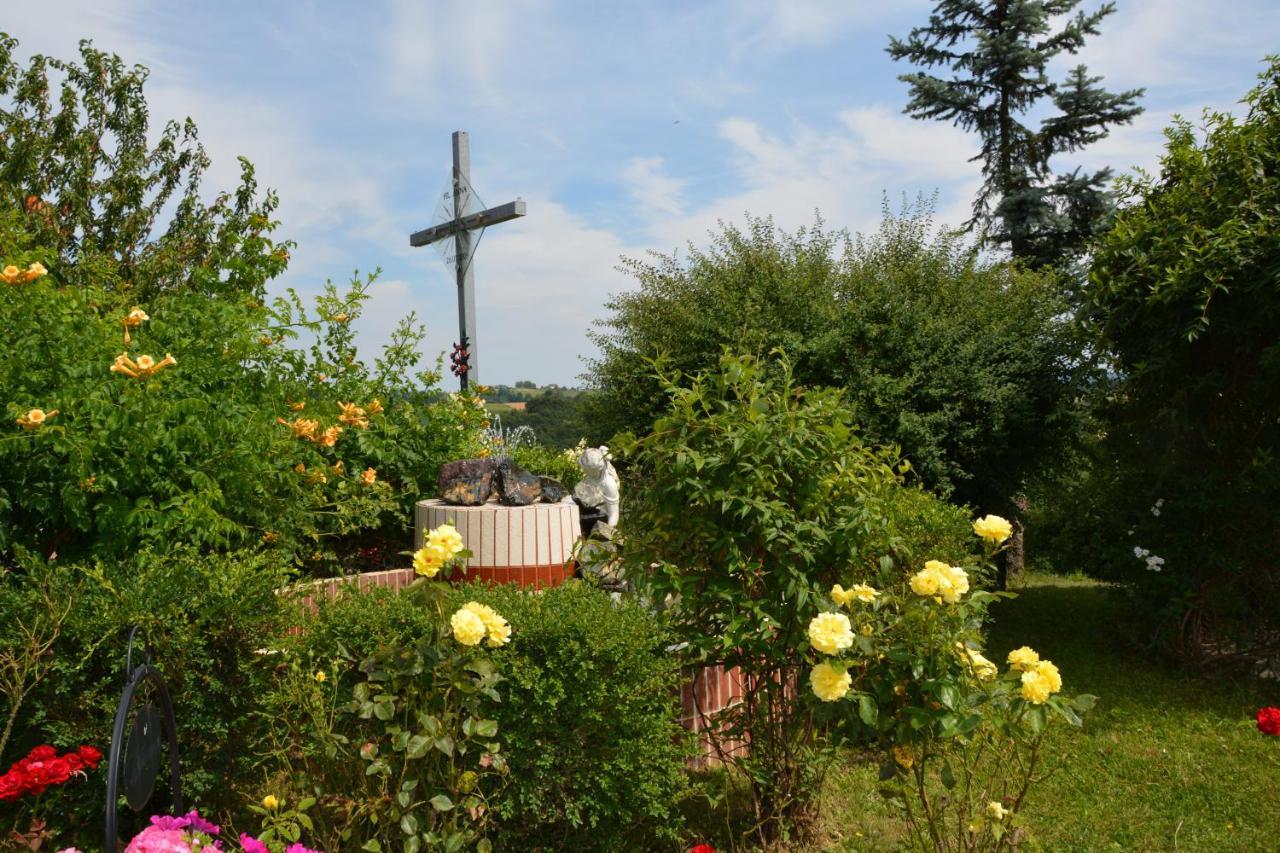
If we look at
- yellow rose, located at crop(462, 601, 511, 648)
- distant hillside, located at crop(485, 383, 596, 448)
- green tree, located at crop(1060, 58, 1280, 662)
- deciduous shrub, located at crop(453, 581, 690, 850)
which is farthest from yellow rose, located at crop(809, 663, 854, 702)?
distant hillside, located at crop(485, 383, 596, 448)

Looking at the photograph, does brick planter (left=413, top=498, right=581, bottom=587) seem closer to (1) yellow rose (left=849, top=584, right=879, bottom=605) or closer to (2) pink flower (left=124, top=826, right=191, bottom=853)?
(1) yellow rose (left=849, top=584, right=879, bottom=605)

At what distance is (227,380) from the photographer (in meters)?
4.66

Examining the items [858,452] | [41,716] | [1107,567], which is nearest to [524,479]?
[858,452]

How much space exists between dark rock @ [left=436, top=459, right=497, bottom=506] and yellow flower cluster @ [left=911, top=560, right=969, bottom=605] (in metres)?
2.93

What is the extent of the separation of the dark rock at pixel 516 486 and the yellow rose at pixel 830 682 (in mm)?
Result: 2674

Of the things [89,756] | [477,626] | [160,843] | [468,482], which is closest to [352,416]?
[468,482]

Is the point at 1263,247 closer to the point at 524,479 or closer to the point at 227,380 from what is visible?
the point at 524,479

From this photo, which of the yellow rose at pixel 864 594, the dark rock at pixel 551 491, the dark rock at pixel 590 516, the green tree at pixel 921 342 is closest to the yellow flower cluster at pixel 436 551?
the yellow rose at pixel 864 594

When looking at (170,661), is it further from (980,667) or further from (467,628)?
(980,667)

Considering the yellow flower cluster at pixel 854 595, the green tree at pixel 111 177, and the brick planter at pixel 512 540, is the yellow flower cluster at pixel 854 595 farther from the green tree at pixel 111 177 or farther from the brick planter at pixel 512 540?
the green tree at pixel 111 177

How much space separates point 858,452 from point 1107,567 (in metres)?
4.15

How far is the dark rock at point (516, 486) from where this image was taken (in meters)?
5.01

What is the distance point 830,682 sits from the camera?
8.41ft

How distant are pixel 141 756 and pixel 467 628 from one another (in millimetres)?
931
